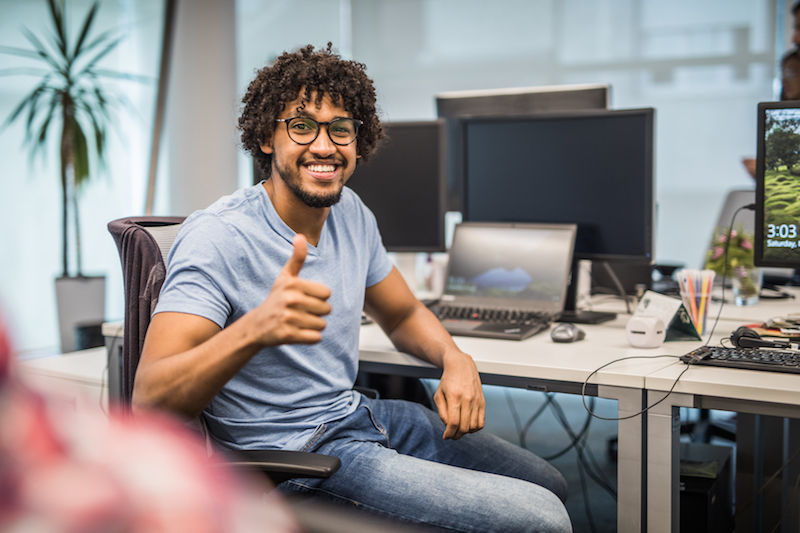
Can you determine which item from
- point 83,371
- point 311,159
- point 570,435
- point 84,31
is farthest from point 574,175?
point 84,31

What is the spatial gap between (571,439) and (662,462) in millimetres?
1720

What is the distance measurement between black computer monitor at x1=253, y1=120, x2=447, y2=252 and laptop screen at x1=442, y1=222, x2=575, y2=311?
92 mm

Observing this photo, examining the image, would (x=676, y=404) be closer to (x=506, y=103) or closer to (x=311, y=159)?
(x=311, y=159)

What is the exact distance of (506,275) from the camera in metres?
1.90

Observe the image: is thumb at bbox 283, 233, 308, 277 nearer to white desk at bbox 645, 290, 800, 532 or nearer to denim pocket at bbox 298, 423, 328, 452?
denim pocket at bbox 298, 423, 328, 452

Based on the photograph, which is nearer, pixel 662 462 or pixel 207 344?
pixel 207 344

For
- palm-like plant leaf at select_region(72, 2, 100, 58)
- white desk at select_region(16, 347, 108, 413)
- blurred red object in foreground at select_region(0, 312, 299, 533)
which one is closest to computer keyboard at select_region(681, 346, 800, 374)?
white desk at select_region(16, 347, 108, 413)

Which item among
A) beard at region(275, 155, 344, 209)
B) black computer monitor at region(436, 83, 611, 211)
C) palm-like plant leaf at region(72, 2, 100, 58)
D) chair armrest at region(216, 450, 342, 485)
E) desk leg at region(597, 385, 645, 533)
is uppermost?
palm-like plant leaf at region(72, 2, 100, 58)

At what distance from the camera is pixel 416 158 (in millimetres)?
2025

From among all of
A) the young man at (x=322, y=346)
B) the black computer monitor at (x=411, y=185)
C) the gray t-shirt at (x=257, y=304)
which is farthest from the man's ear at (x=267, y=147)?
the black computer monitor at (x=411, y=185)

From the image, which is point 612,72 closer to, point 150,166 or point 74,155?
point 150,166

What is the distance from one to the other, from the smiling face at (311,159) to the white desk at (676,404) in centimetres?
71

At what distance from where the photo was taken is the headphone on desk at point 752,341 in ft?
4.70

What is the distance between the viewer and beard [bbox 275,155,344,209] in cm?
135
